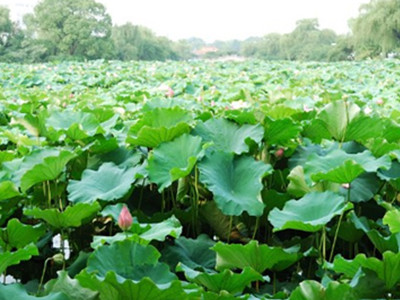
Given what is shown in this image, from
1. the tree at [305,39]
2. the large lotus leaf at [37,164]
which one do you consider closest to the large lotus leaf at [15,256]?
the large lotus leaf at [37,164]

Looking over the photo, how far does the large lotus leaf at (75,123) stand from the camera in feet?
4.19

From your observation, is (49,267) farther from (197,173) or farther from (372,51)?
(372,51)

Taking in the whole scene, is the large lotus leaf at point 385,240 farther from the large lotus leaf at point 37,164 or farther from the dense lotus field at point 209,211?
the large lotus leaf at point 37,164

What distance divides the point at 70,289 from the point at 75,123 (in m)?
0.62

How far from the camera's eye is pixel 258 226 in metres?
1.11

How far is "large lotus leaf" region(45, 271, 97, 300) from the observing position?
706 mm

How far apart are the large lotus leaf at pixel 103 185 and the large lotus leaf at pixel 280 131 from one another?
309 mm

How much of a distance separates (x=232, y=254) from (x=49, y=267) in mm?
410

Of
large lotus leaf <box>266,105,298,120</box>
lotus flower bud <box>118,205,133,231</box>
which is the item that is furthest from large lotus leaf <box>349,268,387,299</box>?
large lotus leaf <box>266,105,298,120</box>

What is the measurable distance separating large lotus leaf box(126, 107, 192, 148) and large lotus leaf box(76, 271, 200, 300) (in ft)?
1.49

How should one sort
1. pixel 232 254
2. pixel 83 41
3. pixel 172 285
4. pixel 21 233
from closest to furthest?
pixel 172 285, pixel 232 254, pixel 21 233, pixel 83 41

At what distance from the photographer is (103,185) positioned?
1089 mm

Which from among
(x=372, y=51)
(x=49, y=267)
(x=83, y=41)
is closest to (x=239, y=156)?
(x=49, y=267)

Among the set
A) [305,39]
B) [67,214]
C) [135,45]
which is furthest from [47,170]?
[305,39]
